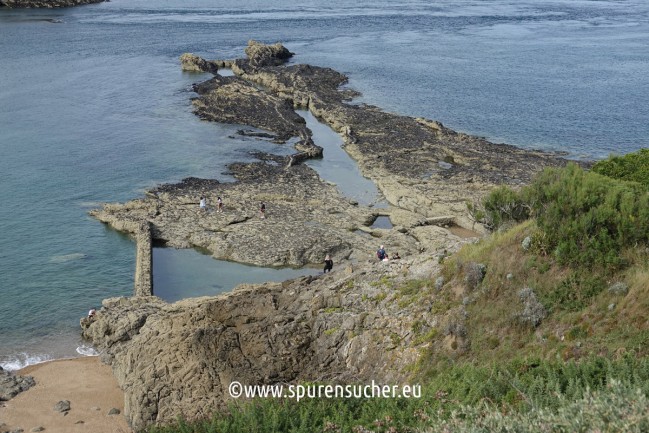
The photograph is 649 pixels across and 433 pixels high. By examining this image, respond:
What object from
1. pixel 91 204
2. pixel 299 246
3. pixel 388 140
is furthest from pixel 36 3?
pixel 299 246

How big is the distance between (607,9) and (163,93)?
111m

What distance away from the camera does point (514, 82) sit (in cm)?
9031

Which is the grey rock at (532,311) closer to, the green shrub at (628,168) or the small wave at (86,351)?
the green shrub at (628,168)

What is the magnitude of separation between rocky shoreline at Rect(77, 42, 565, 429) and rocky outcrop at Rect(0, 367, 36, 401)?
3382 millimetres

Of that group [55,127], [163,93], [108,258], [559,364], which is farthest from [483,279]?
[163,93]

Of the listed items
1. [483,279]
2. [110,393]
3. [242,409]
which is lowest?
[110,393]

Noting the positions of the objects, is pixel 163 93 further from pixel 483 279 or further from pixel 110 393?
pixel 483 279

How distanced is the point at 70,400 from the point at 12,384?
9.26ft

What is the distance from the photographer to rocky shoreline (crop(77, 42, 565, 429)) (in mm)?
26484

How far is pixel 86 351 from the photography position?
33.6 m

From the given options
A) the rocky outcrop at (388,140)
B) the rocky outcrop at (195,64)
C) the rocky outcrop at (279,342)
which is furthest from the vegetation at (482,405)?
the rocky outcrop at (195,64)

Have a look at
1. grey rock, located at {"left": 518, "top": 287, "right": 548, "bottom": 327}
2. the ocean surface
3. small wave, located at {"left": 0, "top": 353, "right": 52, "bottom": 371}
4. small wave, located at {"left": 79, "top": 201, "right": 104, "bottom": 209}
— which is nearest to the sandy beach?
small wave, located at {"left": 0, "top": 353, "right": 52, "bottom": 371}

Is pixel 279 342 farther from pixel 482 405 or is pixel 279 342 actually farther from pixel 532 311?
pixel 482 405

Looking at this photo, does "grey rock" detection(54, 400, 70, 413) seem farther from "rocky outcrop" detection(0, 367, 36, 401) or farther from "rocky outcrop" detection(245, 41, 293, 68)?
"rocky outcrop" detection(245, 41, 293, 68)
